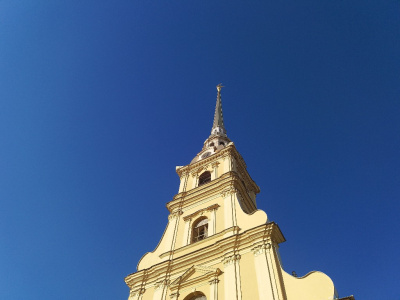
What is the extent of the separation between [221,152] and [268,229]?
1166 cm

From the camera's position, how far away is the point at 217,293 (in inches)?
633

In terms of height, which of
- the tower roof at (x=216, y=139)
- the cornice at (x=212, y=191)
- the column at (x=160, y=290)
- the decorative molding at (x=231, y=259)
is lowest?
the column at (x=160, y=290)

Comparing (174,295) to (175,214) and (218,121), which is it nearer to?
(175,214)

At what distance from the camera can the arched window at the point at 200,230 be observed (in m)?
21.1

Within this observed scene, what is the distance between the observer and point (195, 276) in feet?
58.2

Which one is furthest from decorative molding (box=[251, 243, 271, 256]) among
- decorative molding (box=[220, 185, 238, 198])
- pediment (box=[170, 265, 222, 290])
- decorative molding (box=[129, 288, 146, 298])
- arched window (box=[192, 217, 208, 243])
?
decorative molding (box=[129, 288, 146, 298])

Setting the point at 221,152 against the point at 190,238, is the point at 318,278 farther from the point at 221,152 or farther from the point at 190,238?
the point at 221,152

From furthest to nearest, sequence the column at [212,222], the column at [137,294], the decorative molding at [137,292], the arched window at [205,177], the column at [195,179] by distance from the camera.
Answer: the arched window at [205,177]
the column at [195,179]
the column at [212,222]
the decorative molding at [137,292]
the column at [137,294]

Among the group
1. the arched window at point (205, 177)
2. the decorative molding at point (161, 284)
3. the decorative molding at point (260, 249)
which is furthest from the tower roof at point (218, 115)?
the decorative molding at point (260, 249)

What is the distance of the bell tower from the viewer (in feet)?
49.5

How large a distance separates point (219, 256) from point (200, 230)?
3.96m

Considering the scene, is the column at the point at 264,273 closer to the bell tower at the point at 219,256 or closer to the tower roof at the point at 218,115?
the bell tower at the point at 219,256

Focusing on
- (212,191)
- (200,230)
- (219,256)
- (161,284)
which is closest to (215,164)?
(212,191)

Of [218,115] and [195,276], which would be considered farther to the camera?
[218,115]
